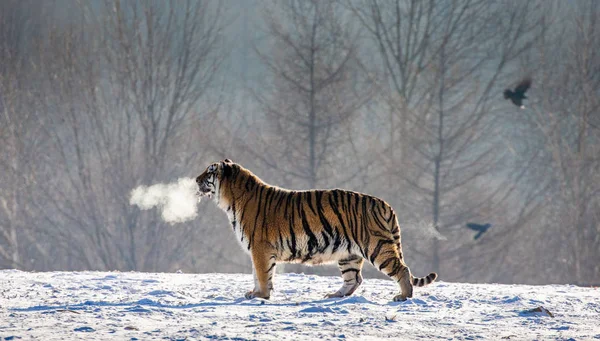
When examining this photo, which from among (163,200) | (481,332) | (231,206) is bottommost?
(481,332)

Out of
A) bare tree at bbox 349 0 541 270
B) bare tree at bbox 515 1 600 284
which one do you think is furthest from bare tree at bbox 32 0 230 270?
bare tree at bbox 515 1 600 284

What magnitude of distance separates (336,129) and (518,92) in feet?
18.9

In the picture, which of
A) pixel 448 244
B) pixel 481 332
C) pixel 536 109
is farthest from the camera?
pixel 536 109

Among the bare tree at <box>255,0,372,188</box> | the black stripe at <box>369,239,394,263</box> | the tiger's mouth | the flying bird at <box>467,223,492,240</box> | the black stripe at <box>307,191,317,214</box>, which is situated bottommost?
the black stripe at <box>369,239,394,263</box>

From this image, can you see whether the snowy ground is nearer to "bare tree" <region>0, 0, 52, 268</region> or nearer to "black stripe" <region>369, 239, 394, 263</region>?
"black stripe" <region>369, 239, 394, 263</region>

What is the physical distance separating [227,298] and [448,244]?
631 inches

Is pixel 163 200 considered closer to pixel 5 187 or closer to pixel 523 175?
pixel 5 187

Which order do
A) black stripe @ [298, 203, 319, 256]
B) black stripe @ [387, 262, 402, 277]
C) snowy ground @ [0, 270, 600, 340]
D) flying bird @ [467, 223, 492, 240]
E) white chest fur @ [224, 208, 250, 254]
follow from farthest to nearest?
flying bird @ [467, 223, 492, 240] → white chest fur @ [224, 208, 250, 254] → black stripe @ [298, 203, 319, 256] → black stripe @ [387, 262, 402, 277] → snowy ground @ [0, 270, 600, 340]

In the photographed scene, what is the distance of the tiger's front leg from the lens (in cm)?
843

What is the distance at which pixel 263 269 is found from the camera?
27.6 feet

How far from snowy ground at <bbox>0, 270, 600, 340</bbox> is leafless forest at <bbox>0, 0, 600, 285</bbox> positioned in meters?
13.5

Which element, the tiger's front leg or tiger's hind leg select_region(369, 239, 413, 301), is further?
the tiger's front leg

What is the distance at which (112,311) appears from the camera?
284 inches

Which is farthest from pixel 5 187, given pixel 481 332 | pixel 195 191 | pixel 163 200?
pixel 481 332
